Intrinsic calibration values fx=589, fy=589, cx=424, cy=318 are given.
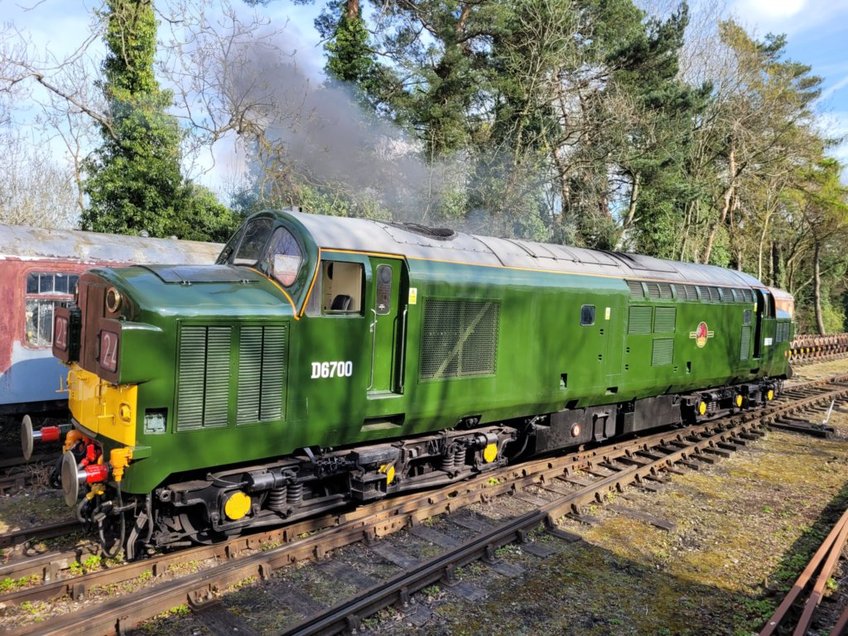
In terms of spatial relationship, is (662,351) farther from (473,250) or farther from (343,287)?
(343,287)

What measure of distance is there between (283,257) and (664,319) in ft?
24.4

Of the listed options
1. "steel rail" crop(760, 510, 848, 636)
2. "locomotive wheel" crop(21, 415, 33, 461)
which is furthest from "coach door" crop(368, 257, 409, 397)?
"steel rail" crop(760, 510, 848, 636)

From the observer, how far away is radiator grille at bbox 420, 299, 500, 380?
671cm

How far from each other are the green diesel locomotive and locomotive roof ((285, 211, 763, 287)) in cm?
3

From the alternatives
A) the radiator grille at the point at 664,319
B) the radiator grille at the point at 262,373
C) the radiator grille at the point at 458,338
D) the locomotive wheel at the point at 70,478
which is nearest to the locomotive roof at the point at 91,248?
the locomotive wheel at the point at 70,478

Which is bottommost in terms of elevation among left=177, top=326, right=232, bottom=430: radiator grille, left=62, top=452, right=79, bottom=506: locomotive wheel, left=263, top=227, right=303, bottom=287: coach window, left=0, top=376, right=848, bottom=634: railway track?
left=0, top=376, right=848, bottom=634: railway track

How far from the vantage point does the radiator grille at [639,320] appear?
32.2 feet

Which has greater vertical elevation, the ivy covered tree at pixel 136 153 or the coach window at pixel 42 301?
the ivy covered tree at pixel 136 153

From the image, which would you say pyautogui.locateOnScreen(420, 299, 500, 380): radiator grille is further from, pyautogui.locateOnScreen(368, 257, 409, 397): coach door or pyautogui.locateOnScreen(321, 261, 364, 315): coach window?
pyautogui.locateOnScreen(321, 261, 364, 315): coach window

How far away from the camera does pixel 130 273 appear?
5.21 meters

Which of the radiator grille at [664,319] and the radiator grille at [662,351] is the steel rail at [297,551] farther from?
the radiator grille at [664,319]

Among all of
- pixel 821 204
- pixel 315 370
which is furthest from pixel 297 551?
pixel 821 204

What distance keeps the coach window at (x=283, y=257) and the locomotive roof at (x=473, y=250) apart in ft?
0.74

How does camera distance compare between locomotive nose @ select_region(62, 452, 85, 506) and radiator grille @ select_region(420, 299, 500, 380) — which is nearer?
locomotive nose @ select_region(62, 452, 85, 506)
